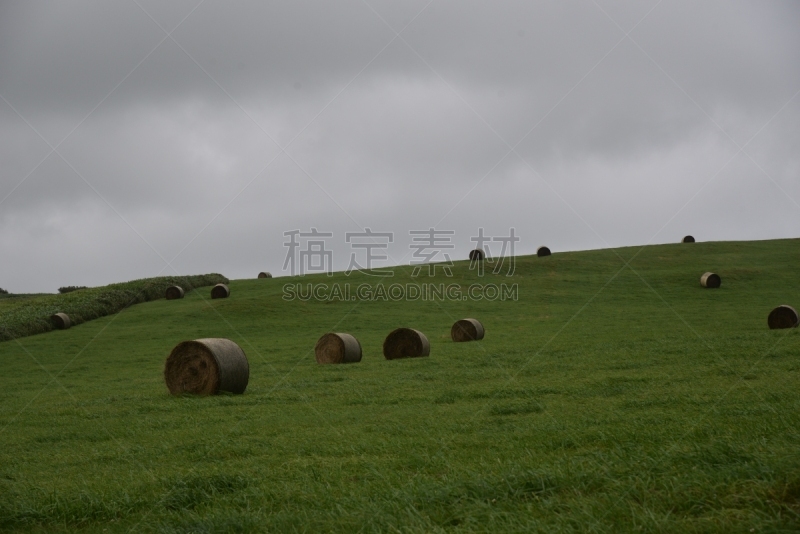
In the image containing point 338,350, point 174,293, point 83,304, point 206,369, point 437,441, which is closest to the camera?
point 437,441

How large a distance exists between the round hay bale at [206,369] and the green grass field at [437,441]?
0.64 metres

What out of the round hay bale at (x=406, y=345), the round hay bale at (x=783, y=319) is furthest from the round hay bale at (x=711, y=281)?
the round hay bale at (x=406, y=345)

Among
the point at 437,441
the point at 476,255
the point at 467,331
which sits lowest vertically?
the point at 437,441

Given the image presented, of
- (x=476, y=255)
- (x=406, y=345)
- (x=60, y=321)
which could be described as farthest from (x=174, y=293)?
(x=406, y=345)

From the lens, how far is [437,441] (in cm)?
891

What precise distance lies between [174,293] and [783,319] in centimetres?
4390

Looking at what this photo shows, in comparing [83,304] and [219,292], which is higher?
[219,292]

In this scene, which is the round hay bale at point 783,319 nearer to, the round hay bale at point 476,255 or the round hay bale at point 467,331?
the round hay bale at point 467,331

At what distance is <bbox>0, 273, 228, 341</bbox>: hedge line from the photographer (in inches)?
1692

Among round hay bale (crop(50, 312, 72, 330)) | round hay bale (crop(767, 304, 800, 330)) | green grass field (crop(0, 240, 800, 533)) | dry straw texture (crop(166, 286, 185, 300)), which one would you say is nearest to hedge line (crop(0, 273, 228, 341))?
round hay bale (crop(50, 312, 72, 330))

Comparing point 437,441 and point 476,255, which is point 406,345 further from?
point 476,255

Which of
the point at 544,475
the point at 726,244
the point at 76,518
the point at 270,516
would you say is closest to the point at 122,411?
the point at 76,518

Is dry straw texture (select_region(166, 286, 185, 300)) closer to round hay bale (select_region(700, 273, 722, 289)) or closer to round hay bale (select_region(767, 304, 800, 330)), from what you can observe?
round hay bale (select_region(700, 273, 722, 289))

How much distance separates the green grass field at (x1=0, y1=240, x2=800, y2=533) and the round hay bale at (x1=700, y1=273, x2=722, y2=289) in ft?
68.6
